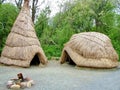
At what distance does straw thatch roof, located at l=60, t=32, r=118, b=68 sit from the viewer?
1523 centimetres

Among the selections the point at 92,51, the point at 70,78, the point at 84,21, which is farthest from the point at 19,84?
the point at 84,21

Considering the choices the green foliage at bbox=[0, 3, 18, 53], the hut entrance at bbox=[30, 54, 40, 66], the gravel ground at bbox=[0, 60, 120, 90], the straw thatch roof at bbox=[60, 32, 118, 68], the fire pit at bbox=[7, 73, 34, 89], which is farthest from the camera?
the green foliage at bbox=[0, 3, 18, 53]

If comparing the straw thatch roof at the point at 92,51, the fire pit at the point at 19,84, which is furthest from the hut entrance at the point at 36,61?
the fire pit at the point at 19,84

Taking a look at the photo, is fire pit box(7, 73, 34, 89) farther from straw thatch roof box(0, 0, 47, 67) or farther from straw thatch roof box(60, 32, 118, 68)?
straw thatch roof box(60, 32, 118, 68)

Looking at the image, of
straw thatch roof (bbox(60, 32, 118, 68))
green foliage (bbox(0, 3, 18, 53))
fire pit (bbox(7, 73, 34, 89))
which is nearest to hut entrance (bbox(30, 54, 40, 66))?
straw thatch roof (bbox(60, 32, 118, 68))

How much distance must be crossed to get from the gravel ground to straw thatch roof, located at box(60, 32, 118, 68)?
0.38m

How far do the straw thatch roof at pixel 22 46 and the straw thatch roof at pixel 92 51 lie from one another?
1.92 metres

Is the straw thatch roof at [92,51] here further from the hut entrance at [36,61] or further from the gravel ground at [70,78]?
the hut entrance at [36,61]

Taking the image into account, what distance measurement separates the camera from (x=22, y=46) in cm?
1559

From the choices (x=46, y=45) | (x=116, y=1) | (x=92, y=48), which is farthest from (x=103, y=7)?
(x=92, y=48)

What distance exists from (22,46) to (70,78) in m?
4.36

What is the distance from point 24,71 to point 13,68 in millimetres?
1076

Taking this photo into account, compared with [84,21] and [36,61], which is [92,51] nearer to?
[36,61]

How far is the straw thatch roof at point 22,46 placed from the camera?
1526cm
